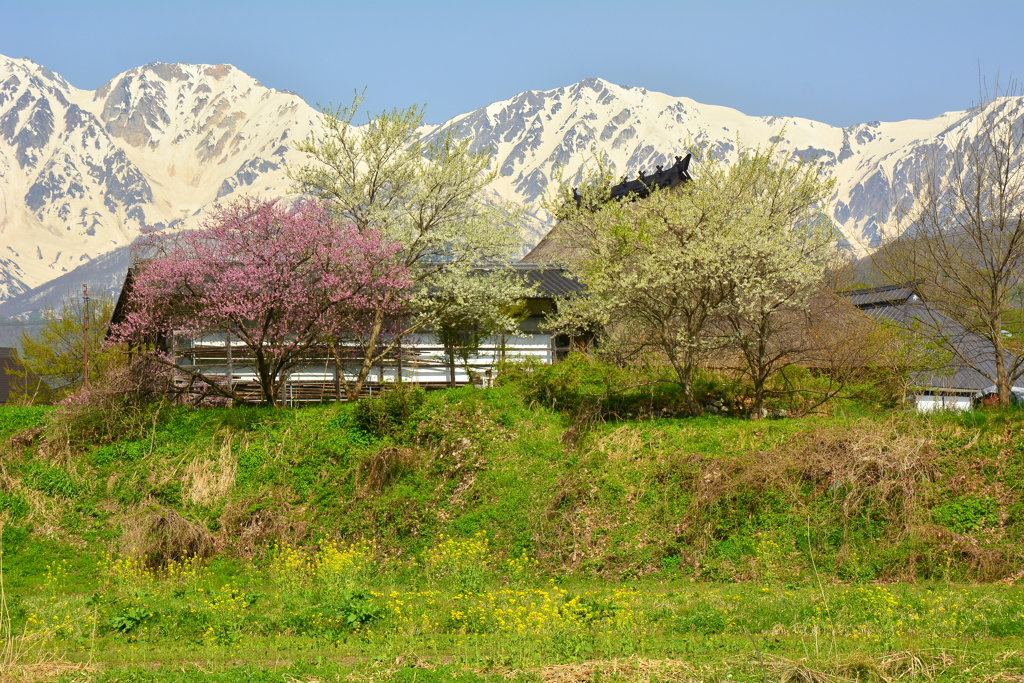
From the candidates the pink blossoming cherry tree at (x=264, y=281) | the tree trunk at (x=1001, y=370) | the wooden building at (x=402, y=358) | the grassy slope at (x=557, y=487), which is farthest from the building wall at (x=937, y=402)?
the pink blossoming cherry tree at (x=264, y=281)

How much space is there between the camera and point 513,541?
15320 mm

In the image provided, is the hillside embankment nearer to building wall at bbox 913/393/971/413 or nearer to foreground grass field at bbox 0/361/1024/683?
foreground grass field at bbox 0/361/1024/683

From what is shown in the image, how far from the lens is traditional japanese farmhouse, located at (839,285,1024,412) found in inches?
789

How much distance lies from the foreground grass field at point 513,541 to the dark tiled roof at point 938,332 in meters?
3.34

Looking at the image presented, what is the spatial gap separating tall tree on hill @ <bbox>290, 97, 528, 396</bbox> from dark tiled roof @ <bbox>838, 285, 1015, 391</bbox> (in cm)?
1179

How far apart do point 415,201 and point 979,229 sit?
14.6 metres

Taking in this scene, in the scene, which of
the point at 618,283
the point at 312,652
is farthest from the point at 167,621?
the point at 618,283

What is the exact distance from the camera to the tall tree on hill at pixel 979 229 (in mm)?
17391

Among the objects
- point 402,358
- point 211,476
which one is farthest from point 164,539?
point 402,358

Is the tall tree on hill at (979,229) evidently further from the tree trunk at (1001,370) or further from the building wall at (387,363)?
the building wall at (387,363)

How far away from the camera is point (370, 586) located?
45.7ft

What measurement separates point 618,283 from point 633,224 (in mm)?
1833

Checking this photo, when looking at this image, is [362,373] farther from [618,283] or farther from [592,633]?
[592,633]

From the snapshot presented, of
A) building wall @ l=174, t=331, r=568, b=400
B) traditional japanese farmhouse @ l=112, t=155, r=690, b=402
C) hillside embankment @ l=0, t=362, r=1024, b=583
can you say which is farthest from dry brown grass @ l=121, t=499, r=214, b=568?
building wall @ l=174, t=331, r=568, b=400
